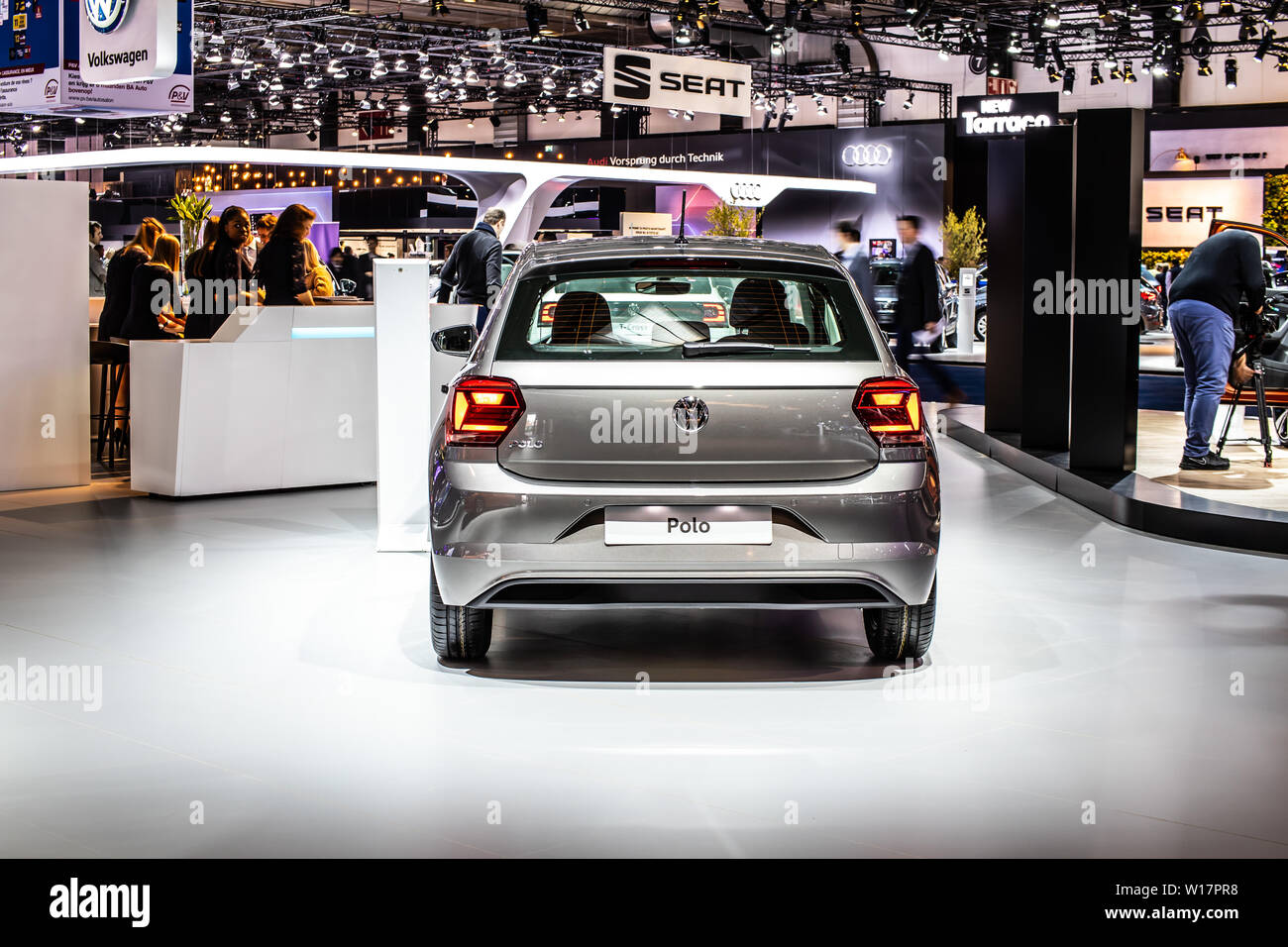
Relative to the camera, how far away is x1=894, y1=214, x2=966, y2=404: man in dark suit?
35.4 ft

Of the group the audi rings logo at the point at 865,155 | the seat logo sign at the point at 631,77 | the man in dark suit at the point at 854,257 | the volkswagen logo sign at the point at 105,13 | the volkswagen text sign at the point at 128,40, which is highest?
the audi rings logo at the point at 865,155

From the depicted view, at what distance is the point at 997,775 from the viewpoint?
3578 millimetres

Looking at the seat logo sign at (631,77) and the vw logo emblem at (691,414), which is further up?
the seat logo sign at (631,77)

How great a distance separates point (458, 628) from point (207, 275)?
615cm

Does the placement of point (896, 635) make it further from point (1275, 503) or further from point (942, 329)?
point (942, 329)

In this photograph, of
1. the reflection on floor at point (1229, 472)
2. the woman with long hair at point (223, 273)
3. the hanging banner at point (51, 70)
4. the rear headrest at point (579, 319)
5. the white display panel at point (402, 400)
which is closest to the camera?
the rear headrest at point (579, 319)

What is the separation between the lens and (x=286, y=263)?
31.5 ft

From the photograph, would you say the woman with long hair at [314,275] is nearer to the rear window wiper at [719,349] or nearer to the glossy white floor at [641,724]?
the glossy white floor at [641,724]

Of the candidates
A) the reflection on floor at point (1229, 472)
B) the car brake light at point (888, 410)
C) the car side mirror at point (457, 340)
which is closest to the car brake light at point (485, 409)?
the car brake light at point (888, 410)

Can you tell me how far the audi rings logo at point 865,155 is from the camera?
2980 centimetres

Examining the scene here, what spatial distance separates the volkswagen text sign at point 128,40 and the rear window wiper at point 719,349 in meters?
7.86

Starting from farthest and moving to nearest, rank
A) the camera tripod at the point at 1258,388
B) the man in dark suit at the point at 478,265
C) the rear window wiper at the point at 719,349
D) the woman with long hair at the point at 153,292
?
the man in dark suit at the point at 478,265, the woman with long hair at the point at 153,292, the camera tripod at the point at 1258,388, the rear window wiper at the point at 719,349

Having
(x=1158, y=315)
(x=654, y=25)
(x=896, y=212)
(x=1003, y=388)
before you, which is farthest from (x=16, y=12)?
(x=896, y=212)

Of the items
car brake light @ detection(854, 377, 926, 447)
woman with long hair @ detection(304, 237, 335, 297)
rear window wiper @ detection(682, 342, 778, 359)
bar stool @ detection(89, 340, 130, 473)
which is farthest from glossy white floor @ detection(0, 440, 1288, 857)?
woman with long hair @ detection(304, 237, 335, 297)
